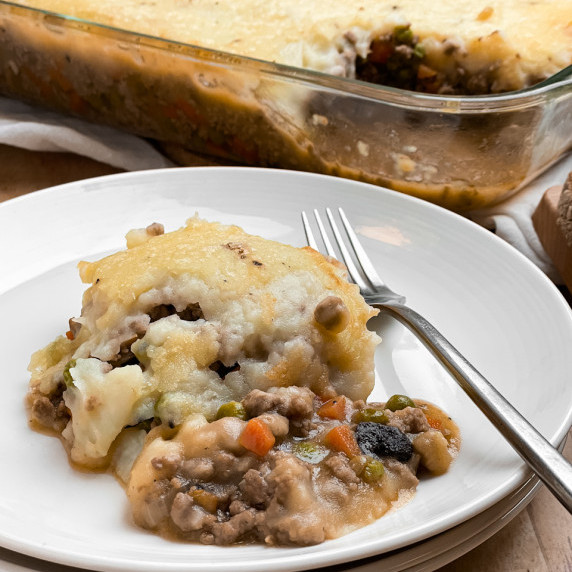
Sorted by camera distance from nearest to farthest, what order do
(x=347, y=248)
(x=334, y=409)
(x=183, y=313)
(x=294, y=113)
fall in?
(x=334, y=409)
(x=183, y=313)
(x=347, y=248)
(x=294, y=113)

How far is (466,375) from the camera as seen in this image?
80.4 inches

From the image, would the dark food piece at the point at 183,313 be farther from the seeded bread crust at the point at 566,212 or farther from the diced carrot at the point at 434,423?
the seeded bread crust at the point at 566,212

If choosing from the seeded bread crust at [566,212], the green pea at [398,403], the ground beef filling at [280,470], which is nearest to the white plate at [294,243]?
the ground beef filling at [280,470]

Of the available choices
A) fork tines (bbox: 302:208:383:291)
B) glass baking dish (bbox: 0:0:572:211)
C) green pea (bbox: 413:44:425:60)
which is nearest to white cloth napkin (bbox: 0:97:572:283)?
glass baking dish (bbox: 0:0:572:211)

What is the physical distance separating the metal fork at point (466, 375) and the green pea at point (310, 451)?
38 cm

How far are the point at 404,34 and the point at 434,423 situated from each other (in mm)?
2393

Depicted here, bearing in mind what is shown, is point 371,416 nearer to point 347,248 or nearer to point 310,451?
point 310,451

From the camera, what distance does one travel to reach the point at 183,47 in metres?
3.54

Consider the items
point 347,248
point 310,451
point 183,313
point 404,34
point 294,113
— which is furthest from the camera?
point 404,34

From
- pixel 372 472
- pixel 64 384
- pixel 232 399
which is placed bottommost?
pixel 64 384

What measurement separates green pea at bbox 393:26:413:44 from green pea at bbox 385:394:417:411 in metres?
2.32

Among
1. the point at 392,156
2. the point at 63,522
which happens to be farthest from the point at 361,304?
the point at 392,156

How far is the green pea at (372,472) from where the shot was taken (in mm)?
1883

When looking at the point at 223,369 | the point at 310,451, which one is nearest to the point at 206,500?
the point at 310,451
